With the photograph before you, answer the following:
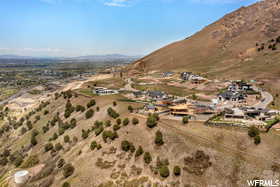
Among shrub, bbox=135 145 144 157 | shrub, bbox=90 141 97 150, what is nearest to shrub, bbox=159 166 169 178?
shrub, bbox=135 145 144 157

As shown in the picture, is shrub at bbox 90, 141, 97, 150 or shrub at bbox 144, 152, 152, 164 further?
shrub at bbox 90, 141, 97, 150

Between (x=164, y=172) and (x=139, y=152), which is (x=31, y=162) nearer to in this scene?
(x=139, y=152)

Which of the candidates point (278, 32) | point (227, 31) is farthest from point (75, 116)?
point (227, 31)

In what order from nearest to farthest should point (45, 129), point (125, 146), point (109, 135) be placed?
point (125, 146) < point (109, 135) < point (45, 129)

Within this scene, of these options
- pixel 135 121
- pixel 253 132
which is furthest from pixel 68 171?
pixel 253 132

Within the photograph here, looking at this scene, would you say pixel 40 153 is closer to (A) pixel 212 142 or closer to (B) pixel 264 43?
(A) pixel 212 142

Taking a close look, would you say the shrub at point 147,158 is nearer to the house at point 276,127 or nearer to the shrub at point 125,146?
the shrub at point 125,146

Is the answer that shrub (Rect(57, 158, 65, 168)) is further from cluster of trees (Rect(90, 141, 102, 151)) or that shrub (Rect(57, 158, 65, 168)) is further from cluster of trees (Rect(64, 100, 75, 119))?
cluster of trees (Rect(64, 100, 75, 119))
